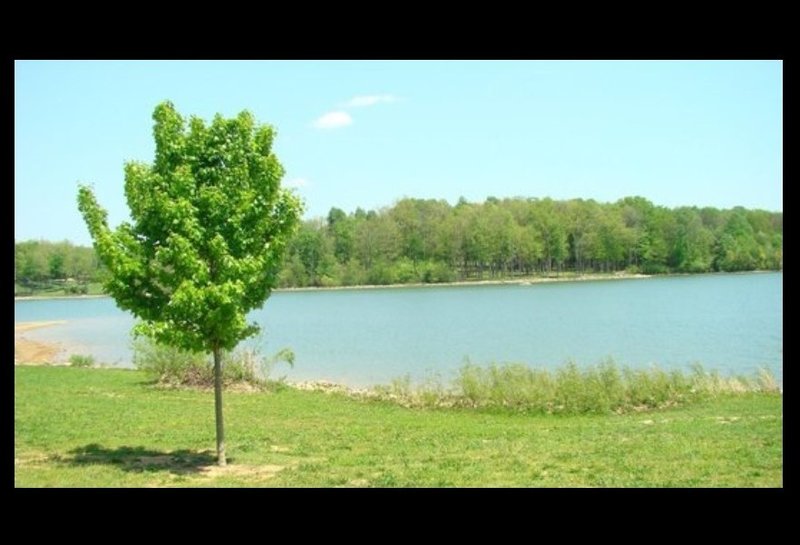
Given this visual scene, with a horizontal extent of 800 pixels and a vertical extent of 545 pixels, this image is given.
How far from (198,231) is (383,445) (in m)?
5.96

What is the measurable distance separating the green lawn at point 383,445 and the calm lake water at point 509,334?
402 cm

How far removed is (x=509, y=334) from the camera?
140 feet

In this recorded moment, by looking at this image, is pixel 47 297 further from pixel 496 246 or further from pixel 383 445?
pixel 383 445

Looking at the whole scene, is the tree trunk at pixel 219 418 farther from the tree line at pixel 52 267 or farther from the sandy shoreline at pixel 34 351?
the tree line at pixel 52 267

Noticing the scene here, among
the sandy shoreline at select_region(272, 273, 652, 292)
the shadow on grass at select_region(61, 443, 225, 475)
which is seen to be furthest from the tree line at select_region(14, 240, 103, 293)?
the shadow on grass at select_region(61, 443, 225, 475)

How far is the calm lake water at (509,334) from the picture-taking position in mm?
32312

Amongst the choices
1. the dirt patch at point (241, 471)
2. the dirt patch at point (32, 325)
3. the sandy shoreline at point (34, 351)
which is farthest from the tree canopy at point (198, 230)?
the dirt patch at point (32, 325)

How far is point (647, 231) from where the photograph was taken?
429 feet
